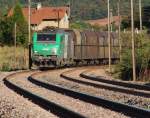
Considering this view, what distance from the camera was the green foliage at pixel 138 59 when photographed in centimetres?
2858

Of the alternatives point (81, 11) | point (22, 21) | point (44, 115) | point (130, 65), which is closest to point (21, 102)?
point (44, 115)

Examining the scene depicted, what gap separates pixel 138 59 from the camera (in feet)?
96.3

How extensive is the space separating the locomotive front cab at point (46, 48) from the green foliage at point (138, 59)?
733 centimetres

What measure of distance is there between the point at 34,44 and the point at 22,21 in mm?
45220

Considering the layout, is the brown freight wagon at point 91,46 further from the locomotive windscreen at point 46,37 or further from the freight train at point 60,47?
the locomotive windscreen at point 46,37

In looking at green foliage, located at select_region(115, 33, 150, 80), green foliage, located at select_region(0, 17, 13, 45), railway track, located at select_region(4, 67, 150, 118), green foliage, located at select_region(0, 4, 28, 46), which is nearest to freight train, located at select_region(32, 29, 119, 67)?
green foliage, located at select_region(115, 33, 150, 80)

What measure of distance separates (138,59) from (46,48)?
10.5 metres

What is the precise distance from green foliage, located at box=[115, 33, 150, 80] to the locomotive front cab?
733 cm

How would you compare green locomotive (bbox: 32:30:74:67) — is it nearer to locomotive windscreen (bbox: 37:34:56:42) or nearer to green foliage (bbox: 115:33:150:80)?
locomotive windscreen (bbox: 37:34:56:42)

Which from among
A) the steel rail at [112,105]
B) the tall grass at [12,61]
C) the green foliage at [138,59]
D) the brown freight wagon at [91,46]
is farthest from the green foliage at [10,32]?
the steel rail at [112,105]

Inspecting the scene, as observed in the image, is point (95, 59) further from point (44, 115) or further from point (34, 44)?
point (44, 115)

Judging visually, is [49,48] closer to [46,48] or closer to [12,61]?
[46,48]

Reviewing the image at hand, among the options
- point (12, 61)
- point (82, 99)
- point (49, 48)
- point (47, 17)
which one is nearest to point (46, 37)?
point (49, 48)

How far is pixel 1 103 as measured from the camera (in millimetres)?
14992
